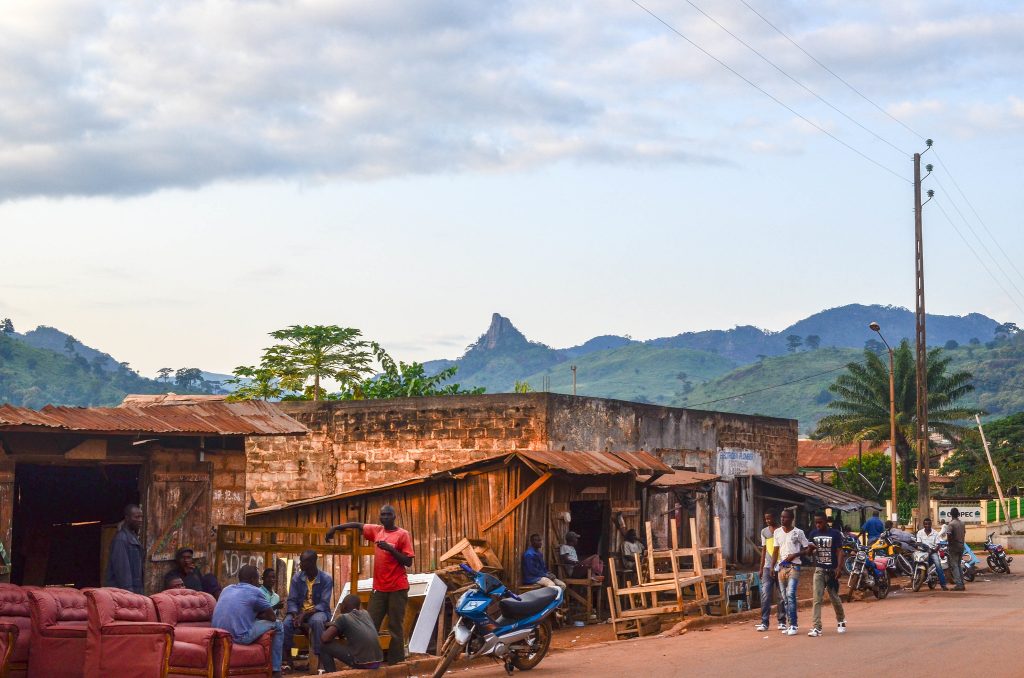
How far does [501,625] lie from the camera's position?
42.2ft

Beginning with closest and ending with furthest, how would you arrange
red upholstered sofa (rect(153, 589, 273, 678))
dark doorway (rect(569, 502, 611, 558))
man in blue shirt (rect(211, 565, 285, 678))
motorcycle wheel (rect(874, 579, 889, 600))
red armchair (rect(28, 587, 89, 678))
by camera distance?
red armchair (rect(28, 587, 89, 678)) < red upholstered sofa (rect(153, 589, 273, 678)) < man in blue shirt (rect(211, 565, 285, 678)) < motorcycle wheel (rect(874, 579, 889, 600)) < dark doorway (rect(569, 502, 611, 558))

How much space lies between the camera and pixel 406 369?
48688 millimetres

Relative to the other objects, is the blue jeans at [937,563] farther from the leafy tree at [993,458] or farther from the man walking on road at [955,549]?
the leafy tree at [993,458]

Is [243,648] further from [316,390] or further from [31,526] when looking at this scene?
[316,390]

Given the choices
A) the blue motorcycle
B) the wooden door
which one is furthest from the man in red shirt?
the wooden door

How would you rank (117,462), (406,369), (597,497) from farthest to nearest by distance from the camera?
(406,369)
(597,497)
(117,462)

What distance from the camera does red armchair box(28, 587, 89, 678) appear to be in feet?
35.4

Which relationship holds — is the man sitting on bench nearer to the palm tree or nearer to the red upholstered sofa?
the red upholstered sofa

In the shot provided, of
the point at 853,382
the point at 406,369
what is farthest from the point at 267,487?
the point at 853,382

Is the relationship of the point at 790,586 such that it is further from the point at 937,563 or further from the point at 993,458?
the point at 993,458

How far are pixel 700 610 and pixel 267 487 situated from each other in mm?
11188

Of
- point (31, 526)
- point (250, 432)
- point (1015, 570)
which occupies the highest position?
point (250, 432)

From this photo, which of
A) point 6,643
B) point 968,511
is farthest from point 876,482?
point 6,643

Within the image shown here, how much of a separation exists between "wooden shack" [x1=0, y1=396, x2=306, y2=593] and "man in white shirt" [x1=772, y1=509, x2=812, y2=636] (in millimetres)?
6295
